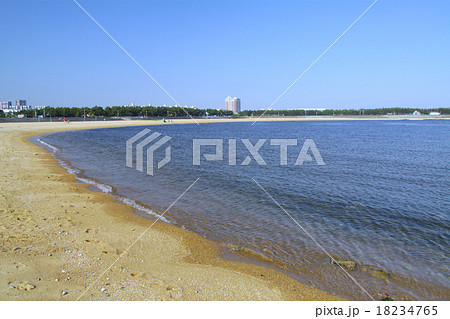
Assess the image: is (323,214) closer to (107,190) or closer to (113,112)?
(107,190)

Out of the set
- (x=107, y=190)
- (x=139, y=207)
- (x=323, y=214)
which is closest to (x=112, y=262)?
(x=139, y=207)

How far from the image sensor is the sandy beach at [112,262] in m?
5.03

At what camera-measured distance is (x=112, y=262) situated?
20.0 feet

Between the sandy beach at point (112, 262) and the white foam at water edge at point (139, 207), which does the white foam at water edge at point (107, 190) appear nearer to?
the white foam at water edge at point (139, 207)

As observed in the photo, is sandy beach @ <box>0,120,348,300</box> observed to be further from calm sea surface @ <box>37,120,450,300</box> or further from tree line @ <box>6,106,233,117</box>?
tree line @ <box>6,106,233,117</box>

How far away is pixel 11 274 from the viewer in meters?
5.28

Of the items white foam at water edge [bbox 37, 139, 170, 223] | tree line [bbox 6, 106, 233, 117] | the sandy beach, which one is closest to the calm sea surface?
white foam at water edge [bbox 37, 139, 170, 223]

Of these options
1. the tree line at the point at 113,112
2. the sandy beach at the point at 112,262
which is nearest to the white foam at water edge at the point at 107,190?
the sandy beach at the point at 112,262

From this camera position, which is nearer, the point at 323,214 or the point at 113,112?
the point at 323,214

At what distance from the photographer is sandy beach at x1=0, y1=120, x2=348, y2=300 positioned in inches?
198
